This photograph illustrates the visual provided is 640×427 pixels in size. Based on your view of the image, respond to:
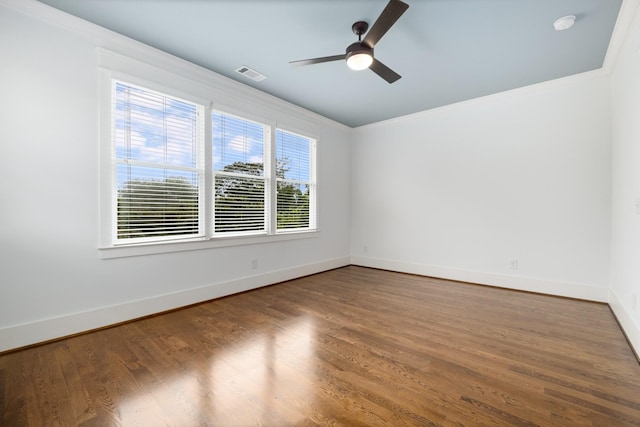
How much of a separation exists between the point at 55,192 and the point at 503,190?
5261 millimetres

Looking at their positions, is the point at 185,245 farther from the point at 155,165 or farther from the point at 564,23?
the point at 564,23

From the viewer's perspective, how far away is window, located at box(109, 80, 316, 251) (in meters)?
2.82

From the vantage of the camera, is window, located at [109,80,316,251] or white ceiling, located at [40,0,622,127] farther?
window, located at [109,80,316,251]

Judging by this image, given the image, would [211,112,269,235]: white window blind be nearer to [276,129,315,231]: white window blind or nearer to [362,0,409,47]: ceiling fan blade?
[276,129,315,231]: white window blind

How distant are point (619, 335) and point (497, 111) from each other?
3050 millimetres

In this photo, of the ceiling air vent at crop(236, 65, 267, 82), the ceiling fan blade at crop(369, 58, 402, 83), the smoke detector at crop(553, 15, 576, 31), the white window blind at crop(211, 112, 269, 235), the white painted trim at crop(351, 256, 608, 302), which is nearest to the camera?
the smoke detector at crop(553, 15, 576, 31)

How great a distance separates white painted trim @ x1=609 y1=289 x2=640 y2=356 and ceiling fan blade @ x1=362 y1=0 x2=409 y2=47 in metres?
3.10

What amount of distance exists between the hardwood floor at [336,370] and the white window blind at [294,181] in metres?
1.81

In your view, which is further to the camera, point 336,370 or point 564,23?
point 564,23

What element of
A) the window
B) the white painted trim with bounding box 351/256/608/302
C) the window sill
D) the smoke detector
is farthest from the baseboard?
the smoke detector

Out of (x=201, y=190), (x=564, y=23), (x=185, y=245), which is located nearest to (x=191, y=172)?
(x=201, y=190)

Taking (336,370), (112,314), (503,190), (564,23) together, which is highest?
(564,23)

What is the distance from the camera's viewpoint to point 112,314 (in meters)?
2.70

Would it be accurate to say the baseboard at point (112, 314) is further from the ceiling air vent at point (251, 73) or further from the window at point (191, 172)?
the ceiling air vent at point (251, 73)
